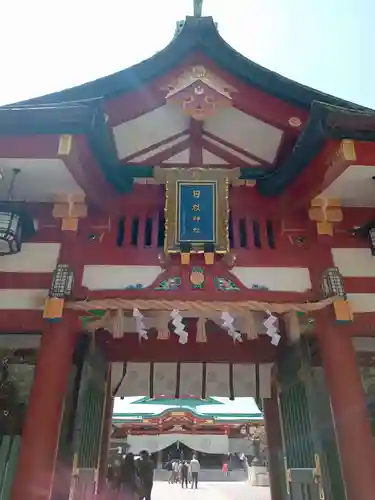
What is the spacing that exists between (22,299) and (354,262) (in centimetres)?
439

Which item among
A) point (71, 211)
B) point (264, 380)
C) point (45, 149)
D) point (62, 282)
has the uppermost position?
point (45, 149)

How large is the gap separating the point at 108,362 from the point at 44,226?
2.52 m

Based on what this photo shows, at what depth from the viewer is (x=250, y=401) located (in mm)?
20172

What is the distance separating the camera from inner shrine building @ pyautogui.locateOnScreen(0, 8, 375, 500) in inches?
189

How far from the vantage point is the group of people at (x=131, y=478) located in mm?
9719

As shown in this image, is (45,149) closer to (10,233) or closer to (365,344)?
(10,233)

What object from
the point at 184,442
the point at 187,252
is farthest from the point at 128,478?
the point at 184,442

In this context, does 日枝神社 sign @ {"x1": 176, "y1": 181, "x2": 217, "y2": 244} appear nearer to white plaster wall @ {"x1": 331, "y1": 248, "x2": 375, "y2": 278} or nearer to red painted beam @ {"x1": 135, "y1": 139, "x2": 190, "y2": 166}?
red painted beam @ {"x1": 135, "y1": 139, "x2": 190, "y2": 166}

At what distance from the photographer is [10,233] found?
5109mm

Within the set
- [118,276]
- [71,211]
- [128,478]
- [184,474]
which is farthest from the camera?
[184,474]

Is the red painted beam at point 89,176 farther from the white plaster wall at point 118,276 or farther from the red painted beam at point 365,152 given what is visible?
the red painted beam at point 365,152

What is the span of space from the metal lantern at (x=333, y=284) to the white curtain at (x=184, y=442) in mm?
17295

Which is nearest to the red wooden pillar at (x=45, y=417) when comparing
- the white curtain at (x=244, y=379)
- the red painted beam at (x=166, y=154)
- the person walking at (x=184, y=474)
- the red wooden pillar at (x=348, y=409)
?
the red painted beam at (x=166, y=154)

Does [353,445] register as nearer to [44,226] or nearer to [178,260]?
A: [178,260]
